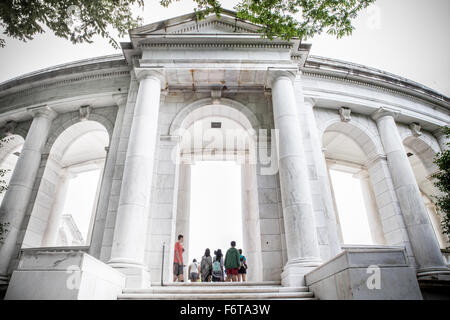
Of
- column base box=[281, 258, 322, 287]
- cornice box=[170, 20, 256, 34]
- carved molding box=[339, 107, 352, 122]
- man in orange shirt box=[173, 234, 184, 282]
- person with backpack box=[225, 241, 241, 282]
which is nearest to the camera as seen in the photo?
column base box=[281, 258, 322, 287]

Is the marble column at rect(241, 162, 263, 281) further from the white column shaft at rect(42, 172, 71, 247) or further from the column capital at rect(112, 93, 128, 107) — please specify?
the white column shaft at rect(42, 172, 71, 247)

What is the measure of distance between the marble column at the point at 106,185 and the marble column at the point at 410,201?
16139 millimetres

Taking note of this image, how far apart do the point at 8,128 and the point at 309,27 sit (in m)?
19.8

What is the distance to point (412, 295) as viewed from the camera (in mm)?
5977

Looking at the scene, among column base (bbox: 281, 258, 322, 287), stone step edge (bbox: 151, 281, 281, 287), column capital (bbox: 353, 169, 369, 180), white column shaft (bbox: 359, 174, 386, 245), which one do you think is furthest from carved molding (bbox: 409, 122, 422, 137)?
stone step edge (bbox: 151, 281, 281, 287)

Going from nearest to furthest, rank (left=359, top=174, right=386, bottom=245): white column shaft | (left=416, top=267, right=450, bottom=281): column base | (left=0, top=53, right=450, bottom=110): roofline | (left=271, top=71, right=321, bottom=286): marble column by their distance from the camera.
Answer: (left=271, top=71, right=321, bottom=286): marble column → (left=416, top=267, right=450, bottom=281): column base → (left=0, top=53, right=450, bottom=110): roofline → (left=359, top=174, right=386, bottom=245): white column shaft

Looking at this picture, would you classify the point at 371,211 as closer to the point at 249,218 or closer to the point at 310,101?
the point at 249,218

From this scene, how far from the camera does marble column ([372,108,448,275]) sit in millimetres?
14148

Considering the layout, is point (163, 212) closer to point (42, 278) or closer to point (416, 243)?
point (42, 278)

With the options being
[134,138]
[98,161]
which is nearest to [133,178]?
[134,138]

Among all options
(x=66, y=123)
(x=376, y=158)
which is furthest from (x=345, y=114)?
(x=66, y=123)

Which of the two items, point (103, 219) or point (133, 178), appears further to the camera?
point (103, 219)

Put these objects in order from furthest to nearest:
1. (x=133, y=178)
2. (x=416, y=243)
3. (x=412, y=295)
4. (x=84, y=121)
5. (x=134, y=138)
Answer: (x=84, y=121)
(x=416, y=243)
(x=134, y=138)
(x=133, y=178)
(x=412, y=295)

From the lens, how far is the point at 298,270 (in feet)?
32.3
